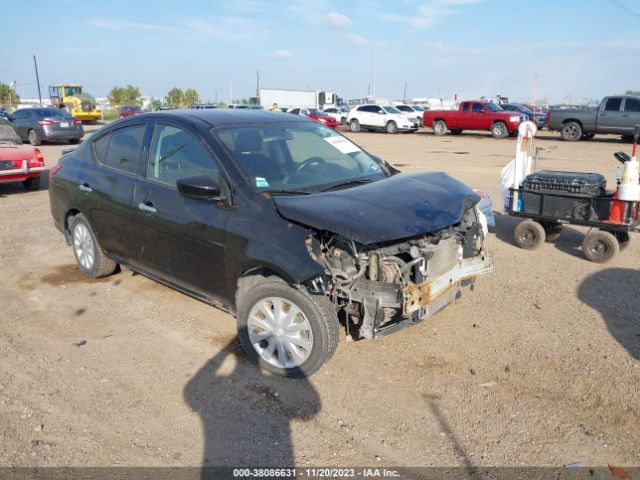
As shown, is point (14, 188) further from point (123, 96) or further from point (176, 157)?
point (123, 96)

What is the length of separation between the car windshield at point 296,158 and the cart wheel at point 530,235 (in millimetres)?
2941

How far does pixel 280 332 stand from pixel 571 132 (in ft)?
76.9

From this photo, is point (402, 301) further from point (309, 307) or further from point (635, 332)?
point (635, 332)

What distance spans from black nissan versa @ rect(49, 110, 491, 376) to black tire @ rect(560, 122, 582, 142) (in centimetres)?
2139

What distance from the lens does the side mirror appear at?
4055 mm

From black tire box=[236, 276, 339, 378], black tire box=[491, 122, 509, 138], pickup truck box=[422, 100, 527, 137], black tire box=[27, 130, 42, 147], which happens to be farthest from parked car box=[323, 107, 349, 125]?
black tire box=[236, 276, 339, 378]

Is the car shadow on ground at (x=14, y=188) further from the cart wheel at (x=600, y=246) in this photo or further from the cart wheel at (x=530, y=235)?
the cart wheel at (x=600, y=246)

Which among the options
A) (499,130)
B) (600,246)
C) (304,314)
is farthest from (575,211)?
(499,130)

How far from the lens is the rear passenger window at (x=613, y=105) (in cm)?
2202

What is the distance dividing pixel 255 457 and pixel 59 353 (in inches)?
83.7

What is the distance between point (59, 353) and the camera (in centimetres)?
442

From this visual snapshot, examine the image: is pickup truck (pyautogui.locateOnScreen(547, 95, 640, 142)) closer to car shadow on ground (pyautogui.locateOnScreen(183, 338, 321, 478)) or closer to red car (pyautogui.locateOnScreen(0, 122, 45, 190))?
red car (pyautogui.locateOnScreen(0, 122, 45, 190))

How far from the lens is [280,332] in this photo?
3.97 m

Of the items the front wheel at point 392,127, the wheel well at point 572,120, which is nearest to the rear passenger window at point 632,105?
the wheel well at point 572,120
